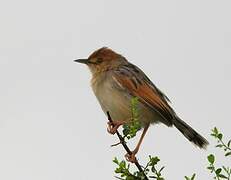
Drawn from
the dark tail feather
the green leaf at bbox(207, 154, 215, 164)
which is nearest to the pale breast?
the dark tail feather

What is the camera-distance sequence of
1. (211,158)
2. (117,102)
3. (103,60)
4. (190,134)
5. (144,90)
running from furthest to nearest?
(103,60), (144,90), (190,134), (117,102), (211,158)

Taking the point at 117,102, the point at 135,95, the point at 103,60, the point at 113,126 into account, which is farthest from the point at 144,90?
the point at 113,126

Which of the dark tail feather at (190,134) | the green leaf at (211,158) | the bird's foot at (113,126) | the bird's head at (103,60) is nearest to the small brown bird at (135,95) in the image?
the dark tail feather at (190,134)

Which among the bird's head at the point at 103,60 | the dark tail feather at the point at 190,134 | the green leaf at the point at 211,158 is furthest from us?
the bird's head at the point at 103,60

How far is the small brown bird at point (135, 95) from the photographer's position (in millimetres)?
8157

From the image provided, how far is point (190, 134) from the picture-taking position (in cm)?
834

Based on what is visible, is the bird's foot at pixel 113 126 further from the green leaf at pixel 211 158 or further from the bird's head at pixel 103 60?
the bird's head at pixel 103 60

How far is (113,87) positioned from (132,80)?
0.37 meters

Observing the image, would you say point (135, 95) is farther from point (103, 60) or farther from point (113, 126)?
point (113, 126)

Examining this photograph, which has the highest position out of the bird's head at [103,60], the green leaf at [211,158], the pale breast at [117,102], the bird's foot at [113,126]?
the bird's head at [103,60]

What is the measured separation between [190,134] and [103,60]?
216 centimetres

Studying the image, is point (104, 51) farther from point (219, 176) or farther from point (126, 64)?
point (219, 176)

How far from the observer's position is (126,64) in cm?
942

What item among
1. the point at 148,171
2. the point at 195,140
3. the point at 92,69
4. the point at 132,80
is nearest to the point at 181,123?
the point at 195,140
